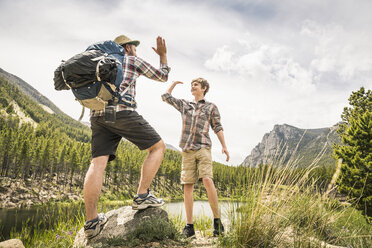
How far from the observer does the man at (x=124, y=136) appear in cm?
275

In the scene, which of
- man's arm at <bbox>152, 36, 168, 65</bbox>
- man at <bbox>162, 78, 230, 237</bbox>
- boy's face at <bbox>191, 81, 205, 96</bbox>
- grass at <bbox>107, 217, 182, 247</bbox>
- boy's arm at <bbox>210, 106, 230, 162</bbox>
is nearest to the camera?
grass at <bbox>107, 217, 182, 247</bbox>

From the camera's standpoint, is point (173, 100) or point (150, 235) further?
point (173, 100)

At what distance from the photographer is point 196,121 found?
3.84 m

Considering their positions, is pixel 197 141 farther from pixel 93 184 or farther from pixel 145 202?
pixel 93 184

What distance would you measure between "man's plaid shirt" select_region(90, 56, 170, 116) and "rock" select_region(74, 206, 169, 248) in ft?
5.18

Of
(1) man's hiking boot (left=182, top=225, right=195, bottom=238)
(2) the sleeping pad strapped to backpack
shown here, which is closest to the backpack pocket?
(2) the sleeping pad strapped to backpack

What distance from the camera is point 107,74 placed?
2518 mm

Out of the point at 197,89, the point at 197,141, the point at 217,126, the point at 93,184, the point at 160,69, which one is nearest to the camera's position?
the point at 93,184

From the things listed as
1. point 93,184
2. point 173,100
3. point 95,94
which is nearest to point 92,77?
point 95,94

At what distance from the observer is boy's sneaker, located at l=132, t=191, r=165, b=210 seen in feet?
10.3

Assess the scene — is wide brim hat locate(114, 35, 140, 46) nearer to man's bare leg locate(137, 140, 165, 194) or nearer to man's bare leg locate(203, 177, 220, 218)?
man's bare leg locate(137, 140, 165, 194)

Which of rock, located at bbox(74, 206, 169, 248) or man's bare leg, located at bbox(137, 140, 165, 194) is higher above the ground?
man's bare leg, located at bbox(137, 140, 165, 194)

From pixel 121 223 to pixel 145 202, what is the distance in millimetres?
465

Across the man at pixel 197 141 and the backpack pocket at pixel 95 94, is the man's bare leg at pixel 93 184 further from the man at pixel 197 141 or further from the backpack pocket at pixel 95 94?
the man at pixel 197 141
